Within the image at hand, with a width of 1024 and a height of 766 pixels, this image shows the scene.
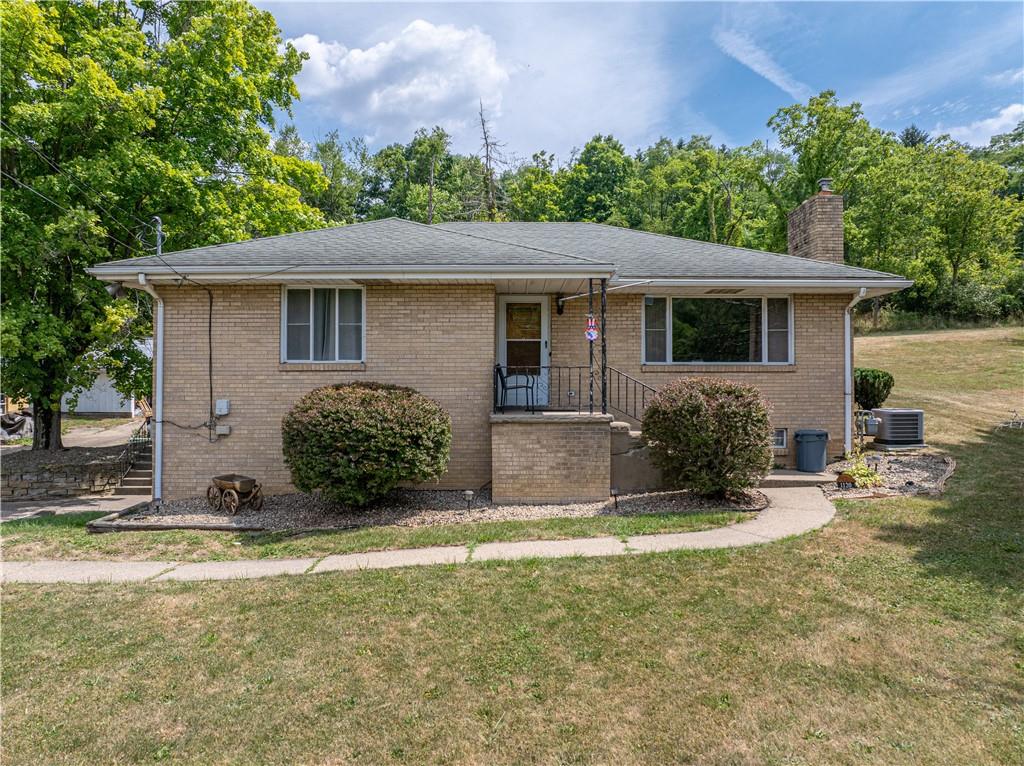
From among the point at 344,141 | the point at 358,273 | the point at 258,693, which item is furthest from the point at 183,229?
the point at 344,141

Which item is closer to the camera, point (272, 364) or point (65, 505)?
point (272, 364)

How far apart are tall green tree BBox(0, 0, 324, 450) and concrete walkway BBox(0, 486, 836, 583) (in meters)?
6.41

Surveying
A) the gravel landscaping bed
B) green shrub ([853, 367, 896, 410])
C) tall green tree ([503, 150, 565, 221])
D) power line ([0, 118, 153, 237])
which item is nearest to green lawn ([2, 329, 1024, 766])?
the gravel landscaping bed

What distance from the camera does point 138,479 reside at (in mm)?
12234

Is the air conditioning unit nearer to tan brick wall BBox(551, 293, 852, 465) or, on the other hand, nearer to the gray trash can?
tan brick wall BBox(551, 293, 852, 465)

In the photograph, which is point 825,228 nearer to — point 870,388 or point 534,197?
point 870,388

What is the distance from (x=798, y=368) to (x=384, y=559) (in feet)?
26.8

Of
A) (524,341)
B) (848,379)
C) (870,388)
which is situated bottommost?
(870,388)

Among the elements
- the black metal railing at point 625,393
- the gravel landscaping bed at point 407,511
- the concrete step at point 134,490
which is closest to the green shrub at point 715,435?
the gravel landscaping bed at point 407,511

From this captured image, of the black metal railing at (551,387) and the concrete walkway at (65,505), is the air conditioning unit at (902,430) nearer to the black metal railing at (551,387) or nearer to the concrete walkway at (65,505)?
the black metal railing at (551,387)

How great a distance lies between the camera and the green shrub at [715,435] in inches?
295

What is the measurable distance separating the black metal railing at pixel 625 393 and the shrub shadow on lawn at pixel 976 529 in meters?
4.34

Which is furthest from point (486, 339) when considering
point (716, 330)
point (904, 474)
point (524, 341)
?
point (904, 474)

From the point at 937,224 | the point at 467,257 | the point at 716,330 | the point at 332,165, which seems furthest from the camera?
the point at 332,165
